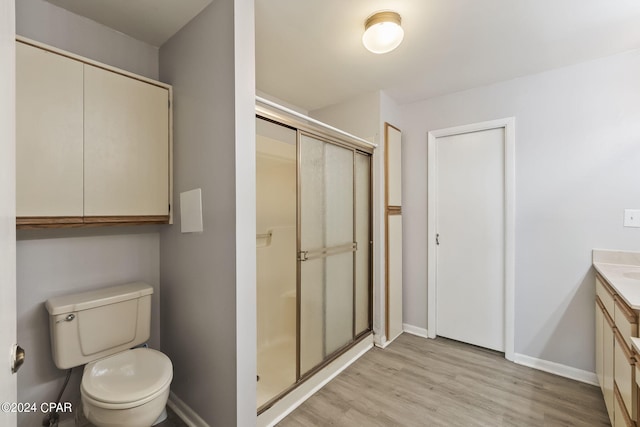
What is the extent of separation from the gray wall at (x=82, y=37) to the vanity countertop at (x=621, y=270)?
121 inches

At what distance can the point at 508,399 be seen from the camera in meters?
1.95

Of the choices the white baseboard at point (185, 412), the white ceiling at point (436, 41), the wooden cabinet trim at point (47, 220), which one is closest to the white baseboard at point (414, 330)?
the white baseboard at point (185, 412)

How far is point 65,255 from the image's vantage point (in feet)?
5.44

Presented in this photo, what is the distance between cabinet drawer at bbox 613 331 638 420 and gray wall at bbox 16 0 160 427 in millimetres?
2627

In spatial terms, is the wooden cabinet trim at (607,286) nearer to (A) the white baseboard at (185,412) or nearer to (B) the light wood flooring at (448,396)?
(B) the light wood flooring at (448,396)

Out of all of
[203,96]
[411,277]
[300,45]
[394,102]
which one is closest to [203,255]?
[203,96]

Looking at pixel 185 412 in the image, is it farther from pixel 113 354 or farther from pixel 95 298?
pixel 95 298

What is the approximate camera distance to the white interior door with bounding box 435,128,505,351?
8.35 ft

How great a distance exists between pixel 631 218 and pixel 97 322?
3.52 m

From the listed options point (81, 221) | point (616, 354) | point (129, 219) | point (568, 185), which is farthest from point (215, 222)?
point (568, 185)

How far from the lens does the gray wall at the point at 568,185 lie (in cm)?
205

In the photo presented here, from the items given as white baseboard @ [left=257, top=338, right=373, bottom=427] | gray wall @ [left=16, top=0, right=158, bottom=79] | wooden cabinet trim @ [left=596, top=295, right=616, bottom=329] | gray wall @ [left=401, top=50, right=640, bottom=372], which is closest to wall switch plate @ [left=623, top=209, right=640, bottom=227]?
gray wall @ [left=401, top=50, right=640, bottom=372]

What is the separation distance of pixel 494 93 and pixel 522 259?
147 centimetres

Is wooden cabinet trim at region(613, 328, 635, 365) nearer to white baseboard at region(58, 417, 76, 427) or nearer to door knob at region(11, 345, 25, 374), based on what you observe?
door knob at region(11, 345, 25, 374)
